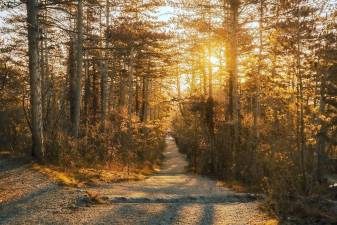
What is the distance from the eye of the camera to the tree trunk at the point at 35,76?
15.0m

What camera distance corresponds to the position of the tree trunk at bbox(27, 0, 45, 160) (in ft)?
49.1

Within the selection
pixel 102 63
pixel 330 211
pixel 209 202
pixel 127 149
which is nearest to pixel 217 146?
pixel 127 149

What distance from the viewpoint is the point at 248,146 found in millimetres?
17125

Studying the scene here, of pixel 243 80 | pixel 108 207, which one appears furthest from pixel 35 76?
pixel 243 80

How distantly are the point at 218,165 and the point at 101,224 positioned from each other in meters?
12.0

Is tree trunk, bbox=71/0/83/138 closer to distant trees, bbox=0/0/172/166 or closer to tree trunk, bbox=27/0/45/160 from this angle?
distant trees, bbox=0/0/172/166

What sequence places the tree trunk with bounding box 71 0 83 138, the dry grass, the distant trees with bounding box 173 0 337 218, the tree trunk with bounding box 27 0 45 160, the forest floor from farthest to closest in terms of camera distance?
the tree trunk with bounding box 71 0 83 138 → the tree trunk with bounding box 27 0 45 160 → the dry grass → the distant trees with bounding box 173 0 337 218 → the forest floor

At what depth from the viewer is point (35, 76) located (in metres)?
15.3

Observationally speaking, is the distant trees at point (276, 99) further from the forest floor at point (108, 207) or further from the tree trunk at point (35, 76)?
the tree trunk at point (35, 76)

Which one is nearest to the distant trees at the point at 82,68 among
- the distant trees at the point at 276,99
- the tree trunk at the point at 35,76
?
the tree trunk at the point at 35,76

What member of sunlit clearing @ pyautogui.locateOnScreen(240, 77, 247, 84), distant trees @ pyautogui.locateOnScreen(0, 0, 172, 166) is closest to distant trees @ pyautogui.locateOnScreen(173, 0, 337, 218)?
sunlit clearing @ pyautogui.locateOnScreen(240, 77, 247, 84)

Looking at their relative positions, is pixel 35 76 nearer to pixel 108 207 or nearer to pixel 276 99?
pixel 108 207

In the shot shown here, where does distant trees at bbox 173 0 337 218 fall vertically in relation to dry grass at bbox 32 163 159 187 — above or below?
above

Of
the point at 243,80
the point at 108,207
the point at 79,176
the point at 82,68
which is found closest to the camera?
the point at 108,207
